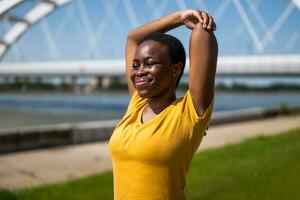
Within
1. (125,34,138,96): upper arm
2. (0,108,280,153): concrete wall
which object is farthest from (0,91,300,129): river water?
(125,34,138,96): upper arm

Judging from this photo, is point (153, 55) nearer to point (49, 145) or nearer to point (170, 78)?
point (170, 78)

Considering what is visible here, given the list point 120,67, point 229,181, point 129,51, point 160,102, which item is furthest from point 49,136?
point 120,67

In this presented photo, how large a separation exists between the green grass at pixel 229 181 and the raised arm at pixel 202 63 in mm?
3083

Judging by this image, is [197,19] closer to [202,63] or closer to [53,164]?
[202,63]

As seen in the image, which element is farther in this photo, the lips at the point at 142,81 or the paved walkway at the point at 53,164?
the paved walkway at the point at 53,164

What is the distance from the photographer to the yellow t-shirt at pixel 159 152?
130 centimetres

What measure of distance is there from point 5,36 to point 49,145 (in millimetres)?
26654

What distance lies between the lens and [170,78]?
55.9 inches

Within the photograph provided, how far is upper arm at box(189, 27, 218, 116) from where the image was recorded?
4.42 feet

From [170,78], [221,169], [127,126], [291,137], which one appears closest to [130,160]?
[127,126]

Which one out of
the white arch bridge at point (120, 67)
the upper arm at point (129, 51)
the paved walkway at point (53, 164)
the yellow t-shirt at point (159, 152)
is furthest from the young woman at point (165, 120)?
the white arch bridge at point (120, 67)

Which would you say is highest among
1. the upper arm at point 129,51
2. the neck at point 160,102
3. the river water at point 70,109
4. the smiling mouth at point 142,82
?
the smiling mouth at point 142,82

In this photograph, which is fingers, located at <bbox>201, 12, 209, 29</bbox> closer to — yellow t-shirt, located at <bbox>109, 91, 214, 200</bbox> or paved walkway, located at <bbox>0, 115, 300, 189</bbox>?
yellow t-shirt, located at <bbox>109, 91, 214, 200</bbox>

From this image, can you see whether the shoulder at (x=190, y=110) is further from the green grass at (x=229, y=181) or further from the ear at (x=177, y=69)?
the green grass at (x=229, y=181)
